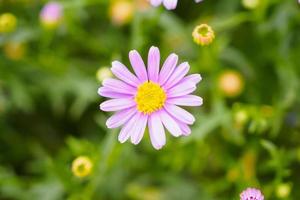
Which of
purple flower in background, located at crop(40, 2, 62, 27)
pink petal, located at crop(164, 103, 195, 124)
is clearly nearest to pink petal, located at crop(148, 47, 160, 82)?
pink petal, located at crop(164, 103, 195, 124)

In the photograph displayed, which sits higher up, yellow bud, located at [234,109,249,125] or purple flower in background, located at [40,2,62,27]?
purple flower in background, located at [40,2,62,27]

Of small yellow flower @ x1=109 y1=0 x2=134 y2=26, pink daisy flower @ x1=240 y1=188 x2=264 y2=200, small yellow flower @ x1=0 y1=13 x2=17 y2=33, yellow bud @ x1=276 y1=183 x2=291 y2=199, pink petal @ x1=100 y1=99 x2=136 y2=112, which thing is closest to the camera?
pink daisy flower @ x1=240 y1=188 x2=264 y2=200

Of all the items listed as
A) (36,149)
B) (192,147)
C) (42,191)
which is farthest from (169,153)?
(36,149)

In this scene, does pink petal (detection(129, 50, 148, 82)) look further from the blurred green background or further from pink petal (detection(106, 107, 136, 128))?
the blurred green background

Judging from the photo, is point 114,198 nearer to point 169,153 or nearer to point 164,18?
point 169,153

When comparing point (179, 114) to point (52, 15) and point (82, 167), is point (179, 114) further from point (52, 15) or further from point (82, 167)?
point (52, 15)

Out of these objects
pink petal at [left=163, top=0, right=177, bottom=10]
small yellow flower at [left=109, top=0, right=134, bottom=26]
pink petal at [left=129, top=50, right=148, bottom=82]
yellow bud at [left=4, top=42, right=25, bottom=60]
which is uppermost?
small yellow flower at [left=109, top=0, right=134, bottom=26]

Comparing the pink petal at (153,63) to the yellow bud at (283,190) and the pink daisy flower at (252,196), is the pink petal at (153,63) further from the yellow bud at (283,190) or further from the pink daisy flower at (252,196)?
the yellow bud at (283,190)
